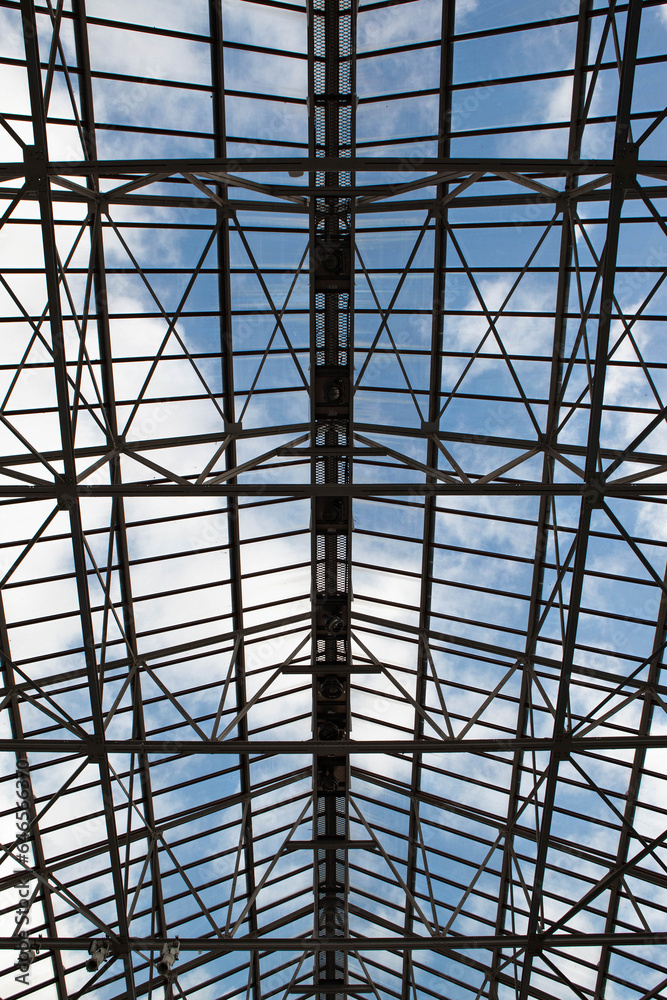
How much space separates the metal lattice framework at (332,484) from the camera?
1549cm

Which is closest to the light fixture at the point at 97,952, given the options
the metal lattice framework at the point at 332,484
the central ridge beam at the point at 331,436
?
the metal lattice framework at the point at 332,484

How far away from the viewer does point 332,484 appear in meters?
16.1

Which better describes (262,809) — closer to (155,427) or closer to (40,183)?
(155,427)

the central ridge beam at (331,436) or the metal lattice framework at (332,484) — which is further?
the central ridge beam at (331,436)

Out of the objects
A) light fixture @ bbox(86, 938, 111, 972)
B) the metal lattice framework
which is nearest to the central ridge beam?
the metal lattice framework

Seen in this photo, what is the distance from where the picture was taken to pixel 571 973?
20.9 m

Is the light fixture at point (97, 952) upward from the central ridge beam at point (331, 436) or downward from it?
downward

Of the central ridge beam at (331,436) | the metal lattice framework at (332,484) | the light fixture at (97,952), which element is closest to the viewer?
the metal lattice framework at (332,484)

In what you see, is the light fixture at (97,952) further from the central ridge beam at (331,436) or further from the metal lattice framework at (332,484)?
the central ridge beam at (331,436)

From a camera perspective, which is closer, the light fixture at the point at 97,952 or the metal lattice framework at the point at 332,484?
the metal lattice framework at the point at 332,484

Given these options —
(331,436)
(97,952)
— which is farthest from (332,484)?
(97,952)

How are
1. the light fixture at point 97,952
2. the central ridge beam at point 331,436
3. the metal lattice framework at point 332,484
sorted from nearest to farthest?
the metal lattice framework at point 332,484 → the light fixture at point 97,952 → the central ridge beam at point 331,436

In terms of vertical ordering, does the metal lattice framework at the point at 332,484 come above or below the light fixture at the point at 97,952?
above

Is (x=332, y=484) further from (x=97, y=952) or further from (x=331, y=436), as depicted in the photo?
(x=97, y=952)
